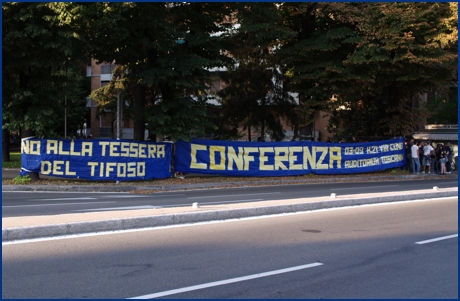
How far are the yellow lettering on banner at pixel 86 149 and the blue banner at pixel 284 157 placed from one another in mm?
4044

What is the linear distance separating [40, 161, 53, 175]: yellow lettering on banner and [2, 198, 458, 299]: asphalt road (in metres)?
11.7

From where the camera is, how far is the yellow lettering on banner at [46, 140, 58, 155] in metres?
19.5

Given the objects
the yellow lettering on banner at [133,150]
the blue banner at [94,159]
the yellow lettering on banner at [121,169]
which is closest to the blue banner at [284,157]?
the blue banner at [94,159]

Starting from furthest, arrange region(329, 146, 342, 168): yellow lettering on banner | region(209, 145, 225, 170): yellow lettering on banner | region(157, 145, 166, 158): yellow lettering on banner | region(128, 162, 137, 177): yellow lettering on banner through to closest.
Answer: region(329, 146, 342, 168): yellow lettering on banner, region(209, 145, 225, 170): yellow lettering on banner, region(157, 145, 166, 158): yellow lettering on banner, region(128, 162, 137, 177): yellow lettering on banner

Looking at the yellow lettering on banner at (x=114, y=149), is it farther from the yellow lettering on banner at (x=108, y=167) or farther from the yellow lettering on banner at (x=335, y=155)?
the yellow lettering on banner at (x=335, y=155)

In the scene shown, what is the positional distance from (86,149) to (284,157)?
388 inches

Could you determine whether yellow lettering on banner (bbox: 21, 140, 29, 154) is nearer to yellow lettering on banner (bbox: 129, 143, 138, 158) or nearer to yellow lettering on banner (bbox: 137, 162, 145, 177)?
yellow lettering on banner (bbox: 129, 143, 138, 158)

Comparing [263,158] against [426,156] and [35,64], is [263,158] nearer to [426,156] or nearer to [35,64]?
[426,156]

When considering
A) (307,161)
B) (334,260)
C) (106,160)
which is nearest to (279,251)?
(334,260)

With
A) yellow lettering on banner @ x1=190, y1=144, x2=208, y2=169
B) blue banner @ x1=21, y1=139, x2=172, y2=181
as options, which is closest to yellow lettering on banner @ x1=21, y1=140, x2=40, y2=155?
blue banner @ x1=21, y1=139, x2=172, y2=181

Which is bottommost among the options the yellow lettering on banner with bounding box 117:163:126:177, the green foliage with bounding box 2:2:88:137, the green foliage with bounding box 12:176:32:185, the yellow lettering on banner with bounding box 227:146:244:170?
the green foliage with bounding box 12:176:32:185

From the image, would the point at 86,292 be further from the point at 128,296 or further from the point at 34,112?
the point at 34,112

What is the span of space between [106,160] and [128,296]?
594 inches

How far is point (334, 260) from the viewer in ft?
24.9
